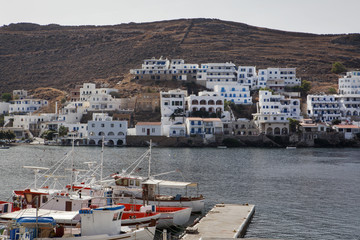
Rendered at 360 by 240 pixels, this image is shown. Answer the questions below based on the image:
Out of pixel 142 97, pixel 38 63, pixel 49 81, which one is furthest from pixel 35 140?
pixel 38 63

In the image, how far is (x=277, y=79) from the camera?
122 meters

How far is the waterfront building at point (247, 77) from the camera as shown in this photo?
122 metres

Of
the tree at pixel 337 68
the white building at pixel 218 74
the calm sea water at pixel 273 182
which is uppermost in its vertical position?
the tree at pixel 337 68

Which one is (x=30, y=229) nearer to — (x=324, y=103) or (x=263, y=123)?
(x=263, y=123)

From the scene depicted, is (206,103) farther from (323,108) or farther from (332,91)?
(332,91)

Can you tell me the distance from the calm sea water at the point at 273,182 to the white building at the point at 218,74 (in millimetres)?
38363

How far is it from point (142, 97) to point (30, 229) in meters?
87.0

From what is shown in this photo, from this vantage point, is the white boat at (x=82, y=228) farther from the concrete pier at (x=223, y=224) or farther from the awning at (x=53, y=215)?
the concrete pier at (x=223, y=224)

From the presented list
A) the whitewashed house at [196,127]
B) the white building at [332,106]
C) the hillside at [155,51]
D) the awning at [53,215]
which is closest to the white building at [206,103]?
the whitewashed house at [196,127]

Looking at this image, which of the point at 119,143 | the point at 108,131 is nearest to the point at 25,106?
the point at 108,131

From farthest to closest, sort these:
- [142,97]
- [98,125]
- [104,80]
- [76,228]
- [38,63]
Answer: [38,63] → [104,80] → [142,97] → [98,125] → [76,228]

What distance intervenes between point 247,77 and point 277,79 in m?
6.41

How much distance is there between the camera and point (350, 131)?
337ft

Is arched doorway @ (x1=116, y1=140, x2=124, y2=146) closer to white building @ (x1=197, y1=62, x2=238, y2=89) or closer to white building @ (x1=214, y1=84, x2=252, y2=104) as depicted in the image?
white building @ (x1=214, y1=84, x2=252, y2=104)
